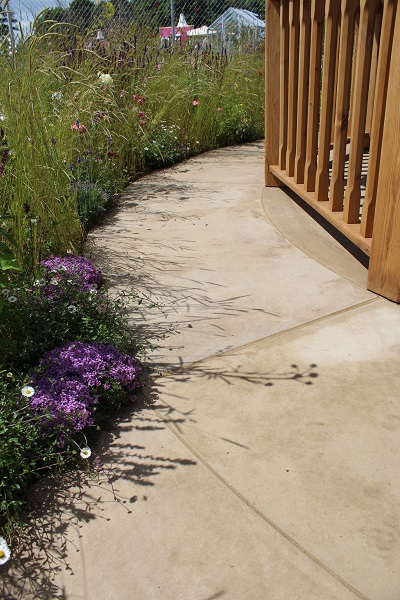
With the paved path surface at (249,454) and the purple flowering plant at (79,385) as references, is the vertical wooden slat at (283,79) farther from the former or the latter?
the purple flowering plant at (79,385)

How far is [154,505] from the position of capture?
79.4 inches

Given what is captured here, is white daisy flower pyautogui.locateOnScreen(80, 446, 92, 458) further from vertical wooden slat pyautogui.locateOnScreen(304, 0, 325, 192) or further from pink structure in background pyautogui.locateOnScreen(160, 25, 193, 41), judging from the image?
pink structure in background pyautogui.locateOnScreen(160, 25, 193, 41)

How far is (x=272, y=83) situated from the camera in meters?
5.33

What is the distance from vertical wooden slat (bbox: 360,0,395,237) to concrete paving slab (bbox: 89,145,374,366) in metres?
0.44

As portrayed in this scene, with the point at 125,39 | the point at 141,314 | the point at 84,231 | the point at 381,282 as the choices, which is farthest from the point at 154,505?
the point at 125,39

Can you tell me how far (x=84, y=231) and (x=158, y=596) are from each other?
3253 millimetres

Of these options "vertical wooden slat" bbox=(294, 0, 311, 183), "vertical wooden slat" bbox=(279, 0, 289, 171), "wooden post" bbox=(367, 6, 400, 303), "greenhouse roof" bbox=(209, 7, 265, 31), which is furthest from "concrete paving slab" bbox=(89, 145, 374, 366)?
"greenhouse roof" bbox=(209, 7, 265, 31)

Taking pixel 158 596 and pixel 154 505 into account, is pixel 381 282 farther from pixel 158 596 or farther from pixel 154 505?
pixel 158 596

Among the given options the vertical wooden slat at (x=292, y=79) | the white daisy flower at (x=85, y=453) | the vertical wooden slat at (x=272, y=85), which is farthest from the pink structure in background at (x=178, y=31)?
the white daisy flower at (x=85, y=453)

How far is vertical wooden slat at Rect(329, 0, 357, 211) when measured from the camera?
350 centimetres

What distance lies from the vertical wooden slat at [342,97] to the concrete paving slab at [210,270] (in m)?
0.47

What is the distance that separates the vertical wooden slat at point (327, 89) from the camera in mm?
3756

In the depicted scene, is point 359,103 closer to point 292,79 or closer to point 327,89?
point 327,89

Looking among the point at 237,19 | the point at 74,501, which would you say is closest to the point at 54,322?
the point at 74,501
